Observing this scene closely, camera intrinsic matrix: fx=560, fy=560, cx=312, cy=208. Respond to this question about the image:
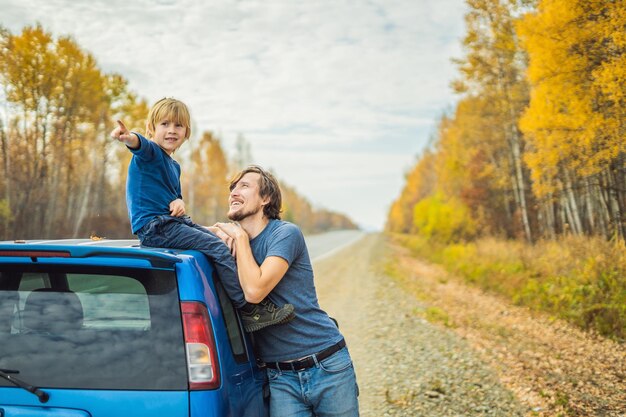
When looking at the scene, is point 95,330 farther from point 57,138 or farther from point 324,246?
point 324,246

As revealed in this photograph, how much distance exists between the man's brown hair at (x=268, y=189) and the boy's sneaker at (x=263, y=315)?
500 mm

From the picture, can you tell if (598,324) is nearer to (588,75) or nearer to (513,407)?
(513,407)

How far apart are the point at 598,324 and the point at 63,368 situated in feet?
32.8

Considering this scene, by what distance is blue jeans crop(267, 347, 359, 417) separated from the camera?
9.36ft


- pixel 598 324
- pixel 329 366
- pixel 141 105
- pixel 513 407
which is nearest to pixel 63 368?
pixel 329 366

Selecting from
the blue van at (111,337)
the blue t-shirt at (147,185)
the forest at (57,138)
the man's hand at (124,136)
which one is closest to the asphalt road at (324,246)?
the forest at (57,138)

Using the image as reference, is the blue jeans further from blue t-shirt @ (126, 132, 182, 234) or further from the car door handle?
blue t-shirt @ (126, 132, 182, 234)

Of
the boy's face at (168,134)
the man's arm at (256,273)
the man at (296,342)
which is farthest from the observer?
the boy's face at (168,134)

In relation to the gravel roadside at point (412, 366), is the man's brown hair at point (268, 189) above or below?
above

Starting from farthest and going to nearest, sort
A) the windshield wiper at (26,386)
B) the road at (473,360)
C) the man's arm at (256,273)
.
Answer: the road at (473,360) → the man's arm at (256,273) → the windshield wiper at (26,386)

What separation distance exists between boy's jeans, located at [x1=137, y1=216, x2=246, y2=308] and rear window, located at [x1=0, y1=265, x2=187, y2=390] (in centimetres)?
41

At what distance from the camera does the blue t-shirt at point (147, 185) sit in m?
3.14

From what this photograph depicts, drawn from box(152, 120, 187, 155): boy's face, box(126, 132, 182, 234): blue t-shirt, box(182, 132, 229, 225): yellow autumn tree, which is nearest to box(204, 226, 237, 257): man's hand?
box(126, 132, 182, 234): blue t-shirt

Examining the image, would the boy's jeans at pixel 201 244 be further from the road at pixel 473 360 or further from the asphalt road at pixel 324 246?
the asphalt road at pixel 324 246
